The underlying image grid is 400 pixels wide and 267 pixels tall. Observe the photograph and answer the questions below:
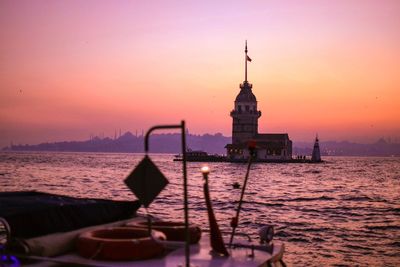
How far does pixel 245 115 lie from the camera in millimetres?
174500

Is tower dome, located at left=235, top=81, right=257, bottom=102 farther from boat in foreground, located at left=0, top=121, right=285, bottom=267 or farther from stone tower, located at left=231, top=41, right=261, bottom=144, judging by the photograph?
boat in foreground, located at left=0, top=121, right=285, bottom=267

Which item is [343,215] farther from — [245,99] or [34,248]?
[245,99]

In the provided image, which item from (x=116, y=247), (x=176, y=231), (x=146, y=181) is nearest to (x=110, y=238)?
(x=116, y=247)

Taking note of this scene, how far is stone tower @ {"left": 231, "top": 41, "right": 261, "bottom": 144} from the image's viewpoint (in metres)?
174

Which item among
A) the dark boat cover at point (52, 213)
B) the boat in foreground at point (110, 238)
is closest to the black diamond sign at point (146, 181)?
the boat in foreground at point (110, 238)

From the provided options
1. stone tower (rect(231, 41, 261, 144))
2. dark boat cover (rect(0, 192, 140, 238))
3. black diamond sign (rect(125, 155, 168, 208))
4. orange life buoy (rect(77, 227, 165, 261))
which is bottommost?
orange life buoy (rect(77, 227, 165, 261))

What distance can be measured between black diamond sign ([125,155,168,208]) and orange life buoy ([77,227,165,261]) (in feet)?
→ 4.34

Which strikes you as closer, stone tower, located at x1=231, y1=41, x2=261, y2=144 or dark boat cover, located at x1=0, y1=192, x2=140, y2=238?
dark boat cover, located at x1=0, y1=192, x2=140, y2=238

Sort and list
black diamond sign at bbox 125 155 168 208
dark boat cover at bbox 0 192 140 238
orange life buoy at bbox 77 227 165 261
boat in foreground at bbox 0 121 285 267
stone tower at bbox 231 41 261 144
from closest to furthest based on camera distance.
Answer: black diamond sign at bbox 125 155 168 208 < boat in foreground at bbox 0 121 285 267 < orange life buoy at bbox 77 227 165 261 < dark boat cover at bbox 0 192 140 238 < stone tower at bbox 231 41 261 144

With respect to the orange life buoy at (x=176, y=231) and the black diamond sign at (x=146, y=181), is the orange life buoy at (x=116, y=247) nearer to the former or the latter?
the orange life buoy at (x=176, y=231)

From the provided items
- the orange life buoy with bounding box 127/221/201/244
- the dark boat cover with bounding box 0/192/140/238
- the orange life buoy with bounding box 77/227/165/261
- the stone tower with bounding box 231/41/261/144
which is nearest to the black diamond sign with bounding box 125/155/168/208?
the orange life buoy with bounding box 77/227/165/261

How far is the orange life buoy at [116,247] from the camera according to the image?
8508 mm

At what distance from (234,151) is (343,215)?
13644 cm

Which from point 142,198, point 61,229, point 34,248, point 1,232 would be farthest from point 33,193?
point 1,232
